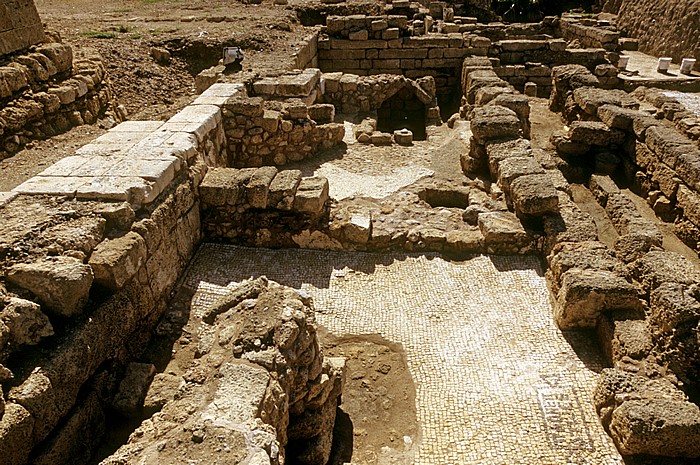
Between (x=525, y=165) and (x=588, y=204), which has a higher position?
(x=525, y=165)

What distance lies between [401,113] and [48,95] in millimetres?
8254

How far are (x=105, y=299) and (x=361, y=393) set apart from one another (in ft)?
9.52

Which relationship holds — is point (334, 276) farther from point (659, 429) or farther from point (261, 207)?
point (659, 429)

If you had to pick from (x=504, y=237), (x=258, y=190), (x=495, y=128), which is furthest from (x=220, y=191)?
(x=495, y=128)

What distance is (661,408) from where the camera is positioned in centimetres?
511

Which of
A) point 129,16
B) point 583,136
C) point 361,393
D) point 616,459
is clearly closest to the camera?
point 616,459

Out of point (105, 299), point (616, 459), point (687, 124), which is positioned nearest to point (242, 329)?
point (105, 299)

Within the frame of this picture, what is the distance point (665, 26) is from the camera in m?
19.6

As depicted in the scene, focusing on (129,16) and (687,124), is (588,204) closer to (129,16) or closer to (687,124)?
(687,124)

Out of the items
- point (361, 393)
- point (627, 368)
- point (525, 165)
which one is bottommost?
point (361, 393)

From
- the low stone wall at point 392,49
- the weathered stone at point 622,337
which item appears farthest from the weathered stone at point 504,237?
the low stone wall at point 392,49

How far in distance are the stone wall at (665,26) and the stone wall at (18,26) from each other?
19268 millimetres

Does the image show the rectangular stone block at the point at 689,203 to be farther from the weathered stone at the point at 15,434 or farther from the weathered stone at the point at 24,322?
the weathered stone at the point at 15,434

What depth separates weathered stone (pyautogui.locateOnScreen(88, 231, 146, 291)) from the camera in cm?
542
